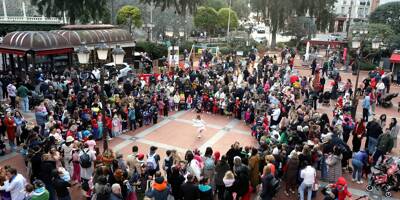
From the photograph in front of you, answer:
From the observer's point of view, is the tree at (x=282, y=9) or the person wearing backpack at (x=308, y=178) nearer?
the person wearing backpack at (x=308, y=178)

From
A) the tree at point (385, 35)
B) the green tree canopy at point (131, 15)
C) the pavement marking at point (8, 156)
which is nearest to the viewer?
the pavement marking at point (8, 156)

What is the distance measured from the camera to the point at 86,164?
395 inches

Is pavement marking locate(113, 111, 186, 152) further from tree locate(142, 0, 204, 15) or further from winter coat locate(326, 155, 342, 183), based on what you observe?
tree locate(142, 0, 204, 15)

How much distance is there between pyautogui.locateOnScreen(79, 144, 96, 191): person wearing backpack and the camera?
397 inches

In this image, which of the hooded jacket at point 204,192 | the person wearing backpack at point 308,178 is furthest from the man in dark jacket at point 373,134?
the hooded jacket at point 204,192

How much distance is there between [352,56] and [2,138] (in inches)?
1250

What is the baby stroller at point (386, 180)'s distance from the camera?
1102cm

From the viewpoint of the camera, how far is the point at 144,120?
17.3 m

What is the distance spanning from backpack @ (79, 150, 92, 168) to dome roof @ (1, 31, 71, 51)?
14857mm

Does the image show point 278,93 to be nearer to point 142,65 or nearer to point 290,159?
point 290,159

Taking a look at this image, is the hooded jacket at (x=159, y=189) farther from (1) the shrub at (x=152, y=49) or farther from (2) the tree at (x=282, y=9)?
(2) the tree at (x=282, y=9)

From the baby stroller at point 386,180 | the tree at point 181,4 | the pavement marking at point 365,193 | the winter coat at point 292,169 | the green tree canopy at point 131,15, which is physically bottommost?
the pavement marking at point 365,193

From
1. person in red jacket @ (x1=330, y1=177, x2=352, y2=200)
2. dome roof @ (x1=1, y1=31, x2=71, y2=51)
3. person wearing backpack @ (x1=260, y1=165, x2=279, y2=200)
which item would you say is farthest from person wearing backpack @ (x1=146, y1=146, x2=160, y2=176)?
dome roof @ (x1=1, y1=31, x2=71, y2=51)

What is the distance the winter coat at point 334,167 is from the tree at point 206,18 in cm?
5075
